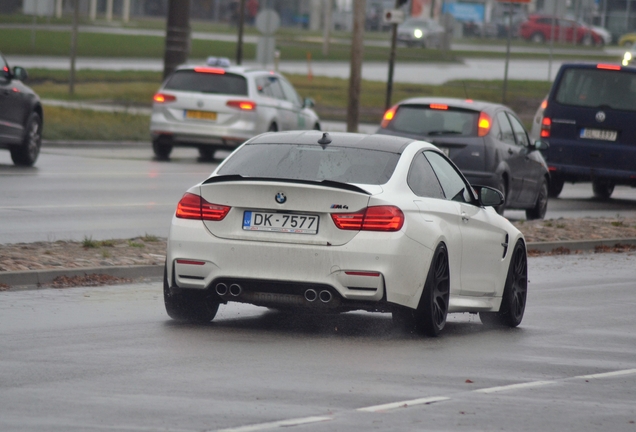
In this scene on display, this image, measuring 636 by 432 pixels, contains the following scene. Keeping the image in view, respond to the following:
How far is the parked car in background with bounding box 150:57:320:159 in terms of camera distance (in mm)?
26469

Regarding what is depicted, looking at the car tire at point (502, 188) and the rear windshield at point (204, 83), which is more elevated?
the rear windshield at point (204, 83)

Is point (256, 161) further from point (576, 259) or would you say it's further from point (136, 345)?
point (576, 259)

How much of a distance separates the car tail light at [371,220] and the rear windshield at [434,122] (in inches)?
365

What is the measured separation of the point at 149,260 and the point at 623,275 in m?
4.91

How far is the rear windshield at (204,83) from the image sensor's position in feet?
88.2

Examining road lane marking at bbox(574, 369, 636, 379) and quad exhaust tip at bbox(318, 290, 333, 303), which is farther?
quad exhaust tip at bbox(318, 290, 333, 303)

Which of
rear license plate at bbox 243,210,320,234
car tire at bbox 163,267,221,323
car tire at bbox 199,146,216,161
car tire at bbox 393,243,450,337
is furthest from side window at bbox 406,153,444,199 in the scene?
car tire at bbox 199,146,216,161

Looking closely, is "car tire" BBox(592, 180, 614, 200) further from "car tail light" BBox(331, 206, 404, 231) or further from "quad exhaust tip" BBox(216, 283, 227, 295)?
"quad exhaust tip" BBox(216, 283, 227, 295)

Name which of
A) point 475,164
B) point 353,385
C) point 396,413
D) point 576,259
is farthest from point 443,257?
point 475,164

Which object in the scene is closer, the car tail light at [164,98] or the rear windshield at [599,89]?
the rear windshield at [599,89]

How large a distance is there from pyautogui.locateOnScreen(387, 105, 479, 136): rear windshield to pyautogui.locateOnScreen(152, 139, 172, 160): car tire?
9116mm

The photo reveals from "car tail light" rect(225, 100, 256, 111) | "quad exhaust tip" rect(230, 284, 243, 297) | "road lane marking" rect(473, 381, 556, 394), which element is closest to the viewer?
"road lane marking" rect(473, 381, 556, 394)

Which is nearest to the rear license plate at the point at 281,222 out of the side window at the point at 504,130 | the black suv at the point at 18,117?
the side window at the point at 504,130

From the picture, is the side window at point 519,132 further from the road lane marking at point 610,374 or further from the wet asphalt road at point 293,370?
the road lane marking at point 610,374
